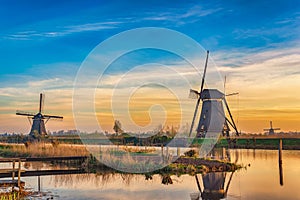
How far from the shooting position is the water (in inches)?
441

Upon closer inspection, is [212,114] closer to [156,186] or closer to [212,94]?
[212,94]

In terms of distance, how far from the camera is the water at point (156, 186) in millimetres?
11211

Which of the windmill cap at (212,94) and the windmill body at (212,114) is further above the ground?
the windmill cap at (212,94)

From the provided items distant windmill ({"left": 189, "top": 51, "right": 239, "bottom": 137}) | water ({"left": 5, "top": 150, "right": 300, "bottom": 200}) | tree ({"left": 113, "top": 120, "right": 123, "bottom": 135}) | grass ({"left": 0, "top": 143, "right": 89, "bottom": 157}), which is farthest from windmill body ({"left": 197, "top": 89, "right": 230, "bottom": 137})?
water ({"left": 5, "top": 150, "right": 300, "bottom": 200})

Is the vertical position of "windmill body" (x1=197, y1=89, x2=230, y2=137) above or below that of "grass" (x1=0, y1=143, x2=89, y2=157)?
above

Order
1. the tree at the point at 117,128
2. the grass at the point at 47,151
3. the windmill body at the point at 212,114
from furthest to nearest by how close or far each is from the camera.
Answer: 1. the tree at the point at 117,128
2. the windmill body at the point at 212,114
3. the grass at the point at 47,151

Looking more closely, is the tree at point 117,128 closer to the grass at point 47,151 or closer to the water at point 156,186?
the grass at point 47,151

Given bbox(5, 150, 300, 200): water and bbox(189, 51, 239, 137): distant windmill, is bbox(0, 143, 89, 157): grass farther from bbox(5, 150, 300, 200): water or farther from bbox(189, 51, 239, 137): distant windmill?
bbox(189, 51, 239, 137): distant windmill

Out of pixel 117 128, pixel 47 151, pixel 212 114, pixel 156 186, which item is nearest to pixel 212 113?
pixel 212 114

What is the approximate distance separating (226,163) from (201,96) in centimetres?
1946

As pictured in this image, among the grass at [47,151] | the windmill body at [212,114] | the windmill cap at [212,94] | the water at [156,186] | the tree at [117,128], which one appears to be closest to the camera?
the water at [156,186]

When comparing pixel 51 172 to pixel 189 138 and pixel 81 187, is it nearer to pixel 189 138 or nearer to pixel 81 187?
pixel 81 187

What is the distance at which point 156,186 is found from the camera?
42.5ft

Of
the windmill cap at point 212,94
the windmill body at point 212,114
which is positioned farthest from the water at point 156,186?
the windmill cap at point 212,94
